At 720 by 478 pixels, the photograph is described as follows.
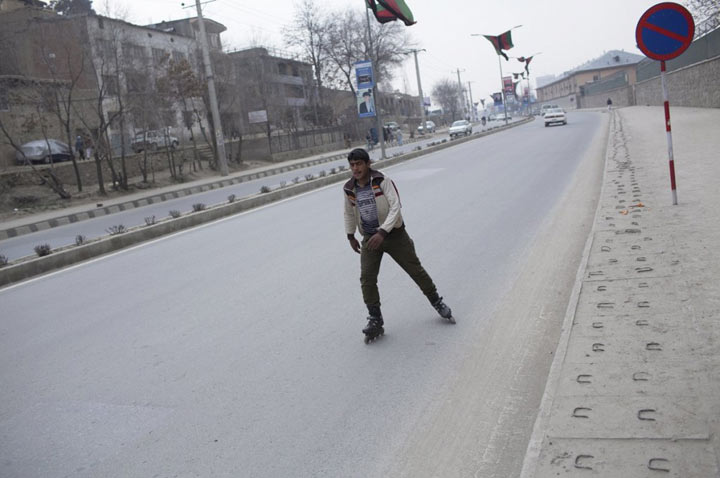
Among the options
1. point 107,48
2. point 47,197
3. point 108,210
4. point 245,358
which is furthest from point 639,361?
point 107,48

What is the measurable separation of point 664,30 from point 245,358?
261 inches

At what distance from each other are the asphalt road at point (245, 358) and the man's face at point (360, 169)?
1.31 m

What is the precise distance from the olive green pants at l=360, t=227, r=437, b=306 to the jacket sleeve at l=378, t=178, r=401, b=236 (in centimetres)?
18

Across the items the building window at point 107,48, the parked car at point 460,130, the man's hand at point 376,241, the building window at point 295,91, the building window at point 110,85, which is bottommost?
the man's hand at point 376,241

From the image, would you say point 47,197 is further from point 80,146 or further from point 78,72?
point 80,146

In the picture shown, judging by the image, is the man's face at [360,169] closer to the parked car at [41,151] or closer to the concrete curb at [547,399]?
the concrete curb at [547,399]

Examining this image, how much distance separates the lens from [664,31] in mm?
8180

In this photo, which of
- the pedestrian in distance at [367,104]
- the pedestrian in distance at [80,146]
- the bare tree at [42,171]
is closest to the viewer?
the bare tree at [42,171]

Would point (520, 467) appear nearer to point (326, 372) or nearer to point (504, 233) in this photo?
point (326, 372)

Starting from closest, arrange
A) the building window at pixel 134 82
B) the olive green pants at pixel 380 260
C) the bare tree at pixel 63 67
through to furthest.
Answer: the olive green pants at pixel 380 260
the bare tree at pixel 63 67
the building window at pixel 134 82

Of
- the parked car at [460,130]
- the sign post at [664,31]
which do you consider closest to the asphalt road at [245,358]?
the sign post at [664,31]

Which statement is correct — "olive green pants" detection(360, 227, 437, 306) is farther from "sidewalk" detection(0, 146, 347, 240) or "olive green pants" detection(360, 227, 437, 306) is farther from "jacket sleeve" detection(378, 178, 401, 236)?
"sidewalk" detection(0, 146, 347, 240)

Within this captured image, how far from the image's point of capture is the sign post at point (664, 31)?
8008 mm

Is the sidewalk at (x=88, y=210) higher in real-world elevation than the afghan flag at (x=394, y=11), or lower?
lower
